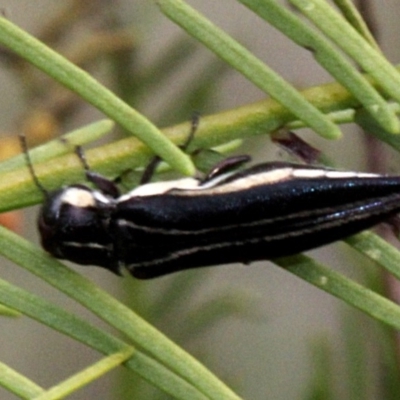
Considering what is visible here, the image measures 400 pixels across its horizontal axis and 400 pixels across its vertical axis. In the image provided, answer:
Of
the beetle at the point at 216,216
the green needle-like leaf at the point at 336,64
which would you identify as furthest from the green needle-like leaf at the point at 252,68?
the beetle at the point at 216,216

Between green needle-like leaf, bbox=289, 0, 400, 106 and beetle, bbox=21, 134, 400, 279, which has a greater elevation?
green needle-like leaf, bbox=289, 0, 400, 106

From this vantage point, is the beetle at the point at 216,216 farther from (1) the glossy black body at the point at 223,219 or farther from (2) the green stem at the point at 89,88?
(2) the green stem at the point at 89,88

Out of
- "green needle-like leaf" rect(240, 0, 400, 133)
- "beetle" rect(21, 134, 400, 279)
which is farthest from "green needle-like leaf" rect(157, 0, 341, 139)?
"beetle" rect(21, 134, 400, 279)

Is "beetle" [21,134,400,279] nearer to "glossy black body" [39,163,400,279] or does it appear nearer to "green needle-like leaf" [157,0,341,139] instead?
"glossy black body" [39,163,400,279]

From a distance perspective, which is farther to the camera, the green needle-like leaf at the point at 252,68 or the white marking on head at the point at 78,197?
the white marking on head at the point at 78,197

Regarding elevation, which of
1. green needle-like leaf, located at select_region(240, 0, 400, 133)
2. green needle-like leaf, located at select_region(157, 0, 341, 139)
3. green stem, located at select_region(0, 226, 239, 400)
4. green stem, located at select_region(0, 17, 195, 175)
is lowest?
green stem, located at select_region(0, 226, 239, 400)

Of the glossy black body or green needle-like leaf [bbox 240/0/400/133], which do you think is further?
the glossy black body

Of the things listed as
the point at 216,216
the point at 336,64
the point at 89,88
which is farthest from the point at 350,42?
the point at 216,216
